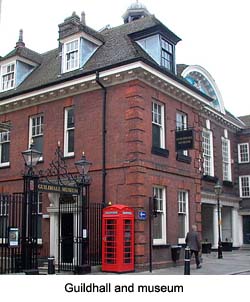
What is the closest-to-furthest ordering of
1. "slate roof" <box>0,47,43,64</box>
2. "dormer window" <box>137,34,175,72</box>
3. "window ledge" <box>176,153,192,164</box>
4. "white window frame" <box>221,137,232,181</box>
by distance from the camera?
"dormer window" <box>137,34,175,72</box>, "window ledge" <box>176,153,192,164</box>, "slate roof" <box>0,47,43,64</box>, "white window frame" <box>221,137,232,181</box>

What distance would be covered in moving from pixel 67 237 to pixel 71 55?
7525mm

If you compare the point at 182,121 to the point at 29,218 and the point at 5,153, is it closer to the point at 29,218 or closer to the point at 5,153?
the point at 5,153

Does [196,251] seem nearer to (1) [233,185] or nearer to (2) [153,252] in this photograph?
(2) [153,252]

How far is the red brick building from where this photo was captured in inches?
616

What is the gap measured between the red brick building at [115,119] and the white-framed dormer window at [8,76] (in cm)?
5

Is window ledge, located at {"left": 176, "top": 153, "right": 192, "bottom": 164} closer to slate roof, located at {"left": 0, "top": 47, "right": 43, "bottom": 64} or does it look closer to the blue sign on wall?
the blue sign on wall

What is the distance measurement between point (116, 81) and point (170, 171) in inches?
158

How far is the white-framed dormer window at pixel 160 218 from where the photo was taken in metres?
16.3

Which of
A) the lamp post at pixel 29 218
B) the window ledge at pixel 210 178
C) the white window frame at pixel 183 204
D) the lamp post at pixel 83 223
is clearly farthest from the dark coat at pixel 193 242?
the window ledge at pixel 210 178

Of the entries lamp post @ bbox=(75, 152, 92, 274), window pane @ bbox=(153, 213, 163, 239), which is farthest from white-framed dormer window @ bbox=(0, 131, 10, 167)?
window pane @ bbox=(153, 213, 163, 239)

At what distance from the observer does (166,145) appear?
56.4 ft

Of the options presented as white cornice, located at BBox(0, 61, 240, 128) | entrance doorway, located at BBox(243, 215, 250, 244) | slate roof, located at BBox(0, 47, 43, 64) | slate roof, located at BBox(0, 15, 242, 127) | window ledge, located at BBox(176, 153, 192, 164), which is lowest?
entrance doorway, located at BBox(243, 215, 250, 244)

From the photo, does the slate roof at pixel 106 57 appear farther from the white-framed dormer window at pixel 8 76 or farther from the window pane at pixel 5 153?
the window pane at pixel 5 153

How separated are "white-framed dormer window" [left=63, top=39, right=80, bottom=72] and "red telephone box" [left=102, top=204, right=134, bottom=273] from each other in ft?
22.8
